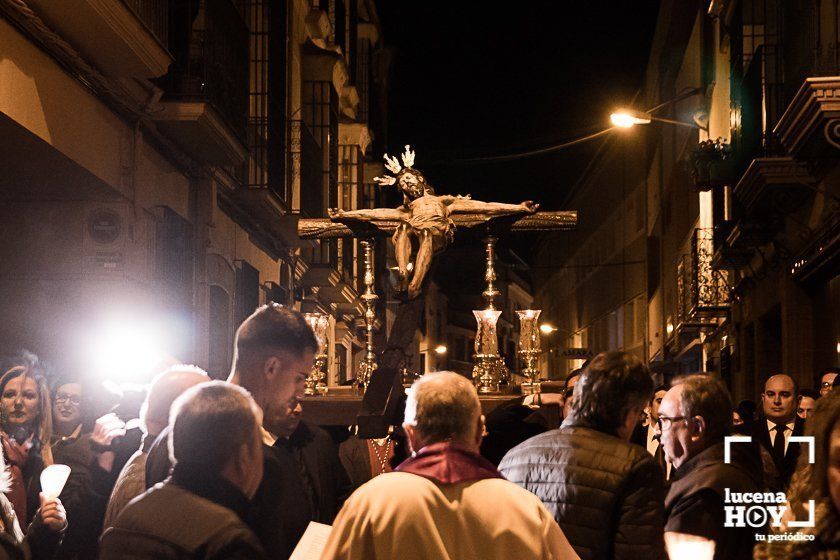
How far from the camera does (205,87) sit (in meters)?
14.4

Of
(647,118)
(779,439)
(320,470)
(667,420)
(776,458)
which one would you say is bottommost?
(776,458)

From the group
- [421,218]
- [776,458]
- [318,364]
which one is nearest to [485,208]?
[421,218]

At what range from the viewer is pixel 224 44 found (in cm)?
1588

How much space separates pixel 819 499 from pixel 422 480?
1351 mm

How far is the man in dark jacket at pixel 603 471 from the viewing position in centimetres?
473

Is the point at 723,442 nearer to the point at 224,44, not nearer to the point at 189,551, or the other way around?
the point at 189,551

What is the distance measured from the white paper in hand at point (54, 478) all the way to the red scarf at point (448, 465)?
2.06 meters

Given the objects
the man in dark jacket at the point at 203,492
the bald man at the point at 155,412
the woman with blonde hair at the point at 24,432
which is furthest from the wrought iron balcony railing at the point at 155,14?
the man in dark jacket at the point at 203,492

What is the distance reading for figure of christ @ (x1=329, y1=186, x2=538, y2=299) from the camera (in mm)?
11422

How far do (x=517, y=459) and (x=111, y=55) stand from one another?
7.95 meters

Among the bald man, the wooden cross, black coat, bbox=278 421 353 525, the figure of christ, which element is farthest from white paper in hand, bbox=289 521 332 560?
the figure of christ

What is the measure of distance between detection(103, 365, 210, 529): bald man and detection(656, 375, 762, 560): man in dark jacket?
191 centimetres

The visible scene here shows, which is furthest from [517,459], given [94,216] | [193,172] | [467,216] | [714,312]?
[714,312]

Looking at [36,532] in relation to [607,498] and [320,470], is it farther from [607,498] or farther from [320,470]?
[607,498]
